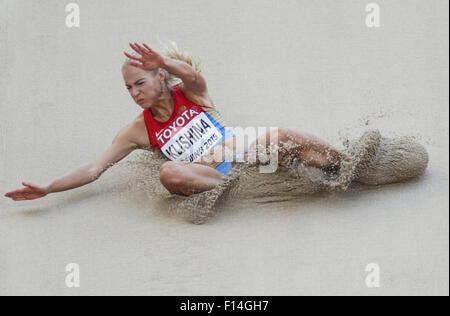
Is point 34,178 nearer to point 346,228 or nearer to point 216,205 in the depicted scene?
point 216,205

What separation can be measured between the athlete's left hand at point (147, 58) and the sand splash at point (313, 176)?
0.59 m

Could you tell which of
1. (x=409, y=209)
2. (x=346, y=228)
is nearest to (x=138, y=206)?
(x=346, y=228)

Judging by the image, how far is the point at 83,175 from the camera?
147 inches

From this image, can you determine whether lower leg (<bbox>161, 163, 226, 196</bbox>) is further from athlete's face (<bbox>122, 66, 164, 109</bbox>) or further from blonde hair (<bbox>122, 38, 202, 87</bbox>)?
blonde hair (<bbox>122, 38, 202, 87</bbox>)

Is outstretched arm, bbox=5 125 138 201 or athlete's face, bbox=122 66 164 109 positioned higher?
athlete's face, bbox=122 66 164 109

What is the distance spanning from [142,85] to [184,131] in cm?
31

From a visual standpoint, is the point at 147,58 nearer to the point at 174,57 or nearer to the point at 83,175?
the point at 174,57

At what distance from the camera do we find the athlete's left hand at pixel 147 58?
11.2ft

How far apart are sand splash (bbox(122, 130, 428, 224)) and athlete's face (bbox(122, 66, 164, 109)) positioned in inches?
16.7

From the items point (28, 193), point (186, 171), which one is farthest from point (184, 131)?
point (28, 193)

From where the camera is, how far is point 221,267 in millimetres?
3143

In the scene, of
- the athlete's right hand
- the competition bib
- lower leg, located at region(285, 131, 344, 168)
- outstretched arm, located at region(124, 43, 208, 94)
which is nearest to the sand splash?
lower leg, located at region(285, 131, 344, 168)

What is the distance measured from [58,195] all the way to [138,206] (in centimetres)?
46

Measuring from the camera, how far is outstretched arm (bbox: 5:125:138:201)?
3719 millimetres
